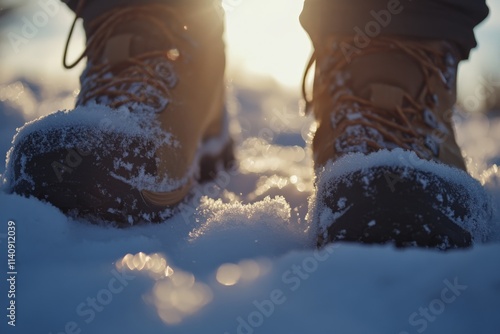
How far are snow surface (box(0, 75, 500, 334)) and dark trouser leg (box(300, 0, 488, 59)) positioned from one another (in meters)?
0.60

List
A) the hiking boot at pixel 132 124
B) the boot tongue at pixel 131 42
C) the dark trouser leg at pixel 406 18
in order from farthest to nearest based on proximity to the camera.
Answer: the boot tongue at pixel 131 42, the dark trouser leg at pixel 406 18, the hiking boot at pixel 132 124

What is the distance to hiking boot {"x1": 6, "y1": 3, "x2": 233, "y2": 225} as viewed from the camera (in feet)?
3.88

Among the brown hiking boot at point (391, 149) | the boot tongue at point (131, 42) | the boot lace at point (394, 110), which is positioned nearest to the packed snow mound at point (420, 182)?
the brown hiking boot at point (391, 149)

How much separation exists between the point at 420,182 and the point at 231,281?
1.53 feet

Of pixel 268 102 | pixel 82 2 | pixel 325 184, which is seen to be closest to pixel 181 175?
pixel 325 184

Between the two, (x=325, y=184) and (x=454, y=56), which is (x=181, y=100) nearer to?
(x=325, y=184)

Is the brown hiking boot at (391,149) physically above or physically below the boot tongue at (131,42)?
below

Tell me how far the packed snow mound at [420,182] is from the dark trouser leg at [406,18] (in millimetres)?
500

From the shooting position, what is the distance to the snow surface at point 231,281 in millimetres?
714

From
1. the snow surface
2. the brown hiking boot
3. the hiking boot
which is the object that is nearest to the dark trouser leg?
the brown hiking boot

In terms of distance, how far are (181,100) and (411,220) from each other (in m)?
0.85

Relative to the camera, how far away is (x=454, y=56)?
153 centimetres

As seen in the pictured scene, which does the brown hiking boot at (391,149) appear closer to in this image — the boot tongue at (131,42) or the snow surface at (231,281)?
the snow surface at (231,281)

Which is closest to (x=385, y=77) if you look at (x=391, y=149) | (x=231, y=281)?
(x=391, y=149)
